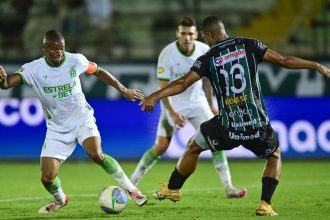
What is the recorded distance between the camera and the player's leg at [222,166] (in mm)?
10773

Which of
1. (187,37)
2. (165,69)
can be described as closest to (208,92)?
(165,69)

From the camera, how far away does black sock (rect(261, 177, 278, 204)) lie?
8.72 meters

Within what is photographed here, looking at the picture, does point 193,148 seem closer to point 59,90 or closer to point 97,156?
point 97,156

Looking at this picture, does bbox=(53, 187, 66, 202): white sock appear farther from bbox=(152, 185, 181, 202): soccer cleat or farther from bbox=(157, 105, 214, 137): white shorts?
bbox=(157, 105, 214, 137): white shorts

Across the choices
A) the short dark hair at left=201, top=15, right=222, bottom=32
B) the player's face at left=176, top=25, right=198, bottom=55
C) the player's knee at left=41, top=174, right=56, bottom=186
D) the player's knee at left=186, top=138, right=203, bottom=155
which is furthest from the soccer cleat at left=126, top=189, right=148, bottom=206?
the player's face at left=176, top=25, right=198, bottom=55

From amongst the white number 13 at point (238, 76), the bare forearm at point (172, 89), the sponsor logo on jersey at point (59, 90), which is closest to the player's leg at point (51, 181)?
the sponsor logo on jersey at point (59, 90)

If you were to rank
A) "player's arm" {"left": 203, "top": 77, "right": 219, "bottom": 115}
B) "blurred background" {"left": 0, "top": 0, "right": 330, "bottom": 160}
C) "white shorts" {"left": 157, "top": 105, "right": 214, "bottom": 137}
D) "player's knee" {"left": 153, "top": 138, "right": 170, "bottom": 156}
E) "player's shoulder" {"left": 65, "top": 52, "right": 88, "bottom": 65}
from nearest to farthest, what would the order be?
"player's shoulder" {"left": 65, "top": 52, "right": 88, "bottom": 65} < "player's arm" {"left": 203, "top": 77, "right": 219, "bottom": 115} < "white shorts" {"left": 157, "top": 105, "right": 214, "bottom": 137} < "player's knee" {"left": 153, "top": 138, "right": 170, "bottom": 156} < "blurred background" {"left": 0, "top": 0, "right": 330, "bottom": 160}

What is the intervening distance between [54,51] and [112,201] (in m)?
1.73

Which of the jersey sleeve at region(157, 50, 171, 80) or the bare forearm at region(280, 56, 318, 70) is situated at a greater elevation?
the bare forearm at region(280, 56, 318, 70)

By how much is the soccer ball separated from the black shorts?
113 cm

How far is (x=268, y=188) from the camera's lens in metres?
8.75

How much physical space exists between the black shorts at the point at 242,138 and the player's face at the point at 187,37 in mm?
2331

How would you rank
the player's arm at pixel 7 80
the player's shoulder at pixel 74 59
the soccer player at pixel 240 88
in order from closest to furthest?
the soccer player at pixel 240 88 → the player's arm at pixel 7 80 → the player's shoulder at pixel 74 59

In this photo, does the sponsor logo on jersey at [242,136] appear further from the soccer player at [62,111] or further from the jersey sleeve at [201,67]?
the soccer player at [62,111]
